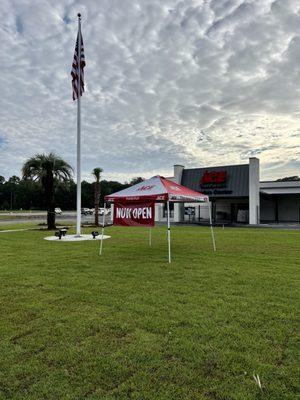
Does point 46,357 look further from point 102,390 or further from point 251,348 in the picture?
point 251,348

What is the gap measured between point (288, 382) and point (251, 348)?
0.69 m

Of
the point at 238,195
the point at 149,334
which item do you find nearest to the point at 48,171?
the point at 238,195

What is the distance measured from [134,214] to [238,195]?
24.2 metres

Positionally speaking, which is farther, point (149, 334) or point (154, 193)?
point (154, 193)

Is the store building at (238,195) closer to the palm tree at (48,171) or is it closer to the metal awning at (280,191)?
the metal awning at (280,191)

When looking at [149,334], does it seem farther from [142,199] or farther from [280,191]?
[280,191]

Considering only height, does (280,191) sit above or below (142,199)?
above

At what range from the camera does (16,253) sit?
11.3 metres

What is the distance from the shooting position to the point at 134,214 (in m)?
10.4

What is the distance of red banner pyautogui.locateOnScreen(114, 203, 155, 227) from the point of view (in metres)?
10.1

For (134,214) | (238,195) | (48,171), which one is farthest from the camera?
(238,195)

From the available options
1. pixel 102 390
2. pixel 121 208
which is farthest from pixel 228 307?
pixel 121 208

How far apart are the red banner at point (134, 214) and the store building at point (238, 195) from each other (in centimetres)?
2375

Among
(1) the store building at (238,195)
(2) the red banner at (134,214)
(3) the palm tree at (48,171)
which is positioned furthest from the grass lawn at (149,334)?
(1) the store building at (238,195)
